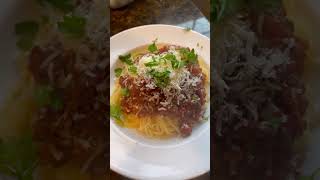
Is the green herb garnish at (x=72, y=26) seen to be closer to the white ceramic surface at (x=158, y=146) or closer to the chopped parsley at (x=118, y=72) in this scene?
the white ceramic surface at (x=158, y=146)

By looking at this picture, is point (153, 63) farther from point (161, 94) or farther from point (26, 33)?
point (26, 33)

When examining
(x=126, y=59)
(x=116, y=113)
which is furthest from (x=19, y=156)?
(x=126, y=59)

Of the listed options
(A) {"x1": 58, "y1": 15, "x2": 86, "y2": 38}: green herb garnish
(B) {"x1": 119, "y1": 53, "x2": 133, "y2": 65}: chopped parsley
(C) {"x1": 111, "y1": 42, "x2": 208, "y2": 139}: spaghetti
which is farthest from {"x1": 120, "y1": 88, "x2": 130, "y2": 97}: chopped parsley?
(A) {"x1": 58, "y1": 15, "x2": 86, "y2": 38}: green herb garnish

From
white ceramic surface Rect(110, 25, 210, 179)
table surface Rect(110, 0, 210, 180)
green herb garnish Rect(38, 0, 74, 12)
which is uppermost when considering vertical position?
table surface Rect(110, 0, 210, 180)

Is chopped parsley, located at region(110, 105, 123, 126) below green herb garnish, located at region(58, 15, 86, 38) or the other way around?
below

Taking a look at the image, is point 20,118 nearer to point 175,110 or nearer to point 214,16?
point 214,16

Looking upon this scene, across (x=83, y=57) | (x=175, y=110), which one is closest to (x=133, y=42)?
(x=175, y=110)

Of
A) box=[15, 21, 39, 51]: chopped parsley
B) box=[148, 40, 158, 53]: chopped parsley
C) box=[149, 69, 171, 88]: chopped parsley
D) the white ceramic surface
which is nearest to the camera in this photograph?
box=[15, 21, 39, 51]: chopped parsley

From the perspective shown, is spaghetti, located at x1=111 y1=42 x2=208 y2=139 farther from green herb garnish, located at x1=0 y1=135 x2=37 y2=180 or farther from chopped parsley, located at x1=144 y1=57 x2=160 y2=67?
green herb garnish, located at x1=0 y1=135 x2=37 y2=180
